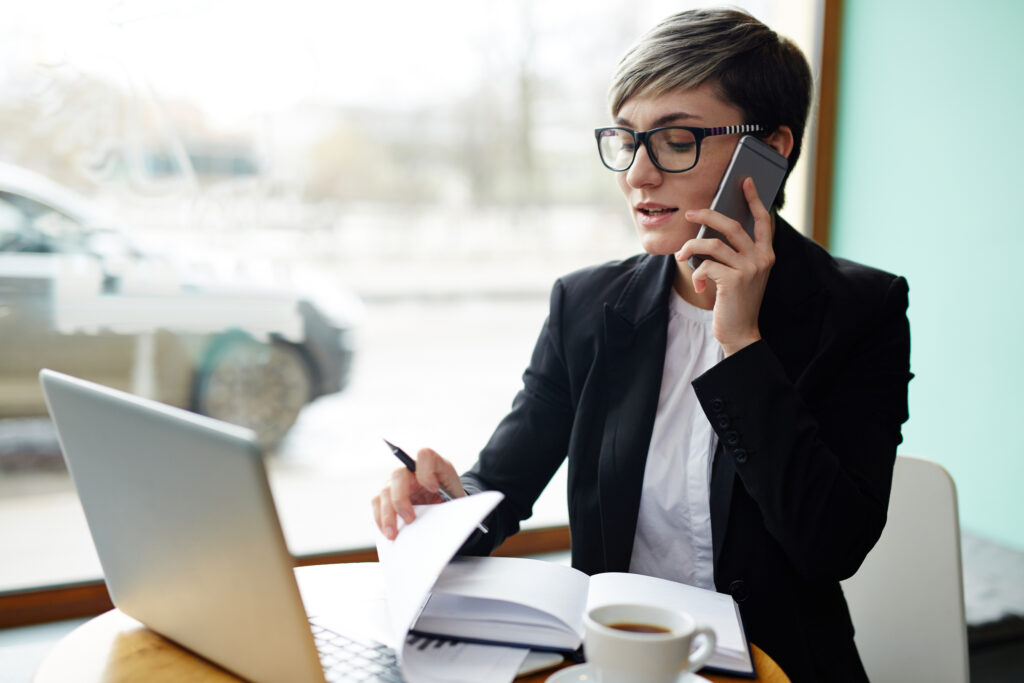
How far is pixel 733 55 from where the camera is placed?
4.16 feet

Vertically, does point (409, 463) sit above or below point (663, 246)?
below

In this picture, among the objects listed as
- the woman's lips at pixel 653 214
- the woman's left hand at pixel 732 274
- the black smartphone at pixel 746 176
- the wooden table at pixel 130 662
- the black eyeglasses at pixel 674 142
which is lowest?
the wooden table at pixel 130 662

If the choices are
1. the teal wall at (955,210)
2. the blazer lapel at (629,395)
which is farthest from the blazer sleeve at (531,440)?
the teal wall at (955,210)

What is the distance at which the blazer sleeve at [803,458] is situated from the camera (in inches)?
42.9

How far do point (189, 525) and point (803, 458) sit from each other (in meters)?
0.74

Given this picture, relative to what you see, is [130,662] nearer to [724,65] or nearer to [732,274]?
[732,274]

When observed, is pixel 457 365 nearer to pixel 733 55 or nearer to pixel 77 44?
pixel 77 44

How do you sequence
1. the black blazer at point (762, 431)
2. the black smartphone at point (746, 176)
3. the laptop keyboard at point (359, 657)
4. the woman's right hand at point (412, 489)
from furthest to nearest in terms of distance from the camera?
the black smartphone at point (746, 176) → the black blazer at point (762, 431) → the woman's right hand at point (412, 489) → the laptop keyboard at point (359, 657)

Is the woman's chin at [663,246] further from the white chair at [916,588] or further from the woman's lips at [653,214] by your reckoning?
the white chair at [916,588]

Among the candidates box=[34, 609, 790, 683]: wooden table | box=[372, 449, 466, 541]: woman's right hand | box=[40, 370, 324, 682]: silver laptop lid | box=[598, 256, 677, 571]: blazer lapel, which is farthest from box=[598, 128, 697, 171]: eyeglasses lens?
box=[40, 370, 324, 682]: silver laptop lid

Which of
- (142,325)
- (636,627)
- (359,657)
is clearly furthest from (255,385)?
(636,627)

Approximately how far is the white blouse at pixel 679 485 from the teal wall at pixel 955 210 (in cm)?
138

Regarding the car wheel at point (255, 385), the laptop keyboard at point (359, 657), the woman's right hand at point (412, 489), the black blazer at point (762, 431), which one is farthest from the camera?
the car wheel at point (255, 385)

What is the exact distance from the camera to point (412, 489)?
3.67 feet
